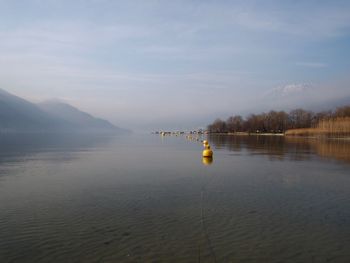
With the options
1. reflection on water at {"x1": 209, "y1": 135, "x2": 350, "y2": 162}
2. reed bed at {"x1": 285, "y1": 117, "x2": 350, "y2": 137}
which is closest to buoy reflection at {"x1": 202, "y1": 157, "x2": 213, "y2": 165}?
reflection on water at {"x1": 209, "y1": 135, "x2": 350, "y2": 162}

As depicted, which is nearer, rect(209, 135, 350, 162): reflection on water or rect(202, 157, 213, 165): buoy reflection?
rect(202, 157, 213, 165): buoy reflection

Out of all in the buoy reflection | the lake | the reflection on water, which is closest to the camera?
the lake

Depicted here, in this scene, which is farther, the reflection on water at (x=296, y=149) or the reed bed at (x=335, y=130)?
the reed bed at (x=335, y=130)

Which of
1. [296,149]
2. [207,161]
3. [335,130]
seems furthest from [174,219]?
[335,130]

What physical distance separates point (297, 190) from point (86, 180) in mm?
13714

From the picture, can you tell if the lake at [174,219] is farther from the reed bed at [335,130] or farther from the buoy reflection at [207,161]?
the reed bed at [335,130]

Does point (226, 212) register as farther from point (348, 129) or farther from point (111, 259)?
point (348, 129)

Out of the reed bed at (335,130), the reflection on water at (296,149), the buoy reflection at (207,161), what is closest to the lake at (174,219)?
the buoy reflection at (207,161)

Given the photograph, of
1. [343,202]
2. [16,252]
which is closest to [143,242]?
[16,252]

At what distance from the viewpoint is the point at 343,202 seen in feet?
55.1

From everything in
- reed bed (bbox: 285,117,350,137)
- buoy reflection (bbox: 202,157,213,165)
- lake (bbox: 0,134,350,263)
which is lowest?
lake (bbox: 0,134,350,263)

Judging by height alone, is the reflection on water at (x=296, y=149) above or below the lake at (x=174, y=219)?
above

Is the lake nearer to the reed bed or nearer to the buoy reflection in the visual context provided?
the buoy reflection

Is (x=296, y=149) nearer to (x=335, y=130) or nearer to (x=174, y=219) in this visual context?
(x=174, y=219)
